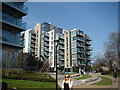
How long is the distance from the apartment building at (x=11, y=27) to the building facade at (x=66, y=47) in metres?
29.5

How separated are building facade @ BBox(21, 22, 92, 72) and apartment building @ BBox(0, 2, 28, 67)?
2951cm

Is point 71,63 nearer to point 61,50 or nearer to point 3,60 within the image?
point 61,50

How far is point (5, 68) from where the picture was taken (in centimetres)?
1468

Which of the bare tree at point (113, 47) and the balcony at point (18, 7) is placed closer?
the balcony at point (18, 7)

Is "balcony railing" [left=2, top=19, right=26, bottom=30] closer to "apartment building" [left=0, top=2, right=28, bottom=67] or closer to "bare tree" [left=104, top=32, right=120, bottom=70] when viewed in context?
"apartment building" [left=0, top=2, right=28, bottom=67]

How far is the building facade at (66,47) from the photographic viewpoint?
49.6 metres

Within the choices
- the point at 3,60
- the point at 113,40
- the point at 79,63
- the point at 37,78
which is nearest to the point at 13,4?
the point at 3,60

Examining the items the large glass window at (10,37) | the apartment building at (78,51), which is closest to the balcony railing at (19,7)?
the large glass window at (10,37)

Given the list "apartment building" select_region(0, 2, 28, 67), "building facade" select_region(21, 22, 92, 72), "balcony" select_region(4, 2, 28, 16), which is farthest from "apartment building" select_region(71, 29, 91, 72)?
"apartment building" select_region(0, 2, 28, 67)

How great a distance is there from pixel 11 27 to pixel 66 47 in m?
36.1

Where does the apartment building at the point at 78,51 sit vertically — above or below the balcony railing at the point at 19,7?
below

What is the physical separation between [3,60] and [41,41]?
3936 cm

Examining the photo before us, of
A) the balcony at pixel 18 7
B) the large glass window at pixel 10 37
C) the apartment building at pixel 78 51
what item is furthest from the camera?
the apartment building at pixel 78 51

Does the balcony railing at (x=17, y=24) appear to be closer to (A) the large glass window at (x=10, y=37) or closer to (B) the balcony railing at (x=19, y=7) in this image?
(A) the large glass window at (x=10, y=37)
